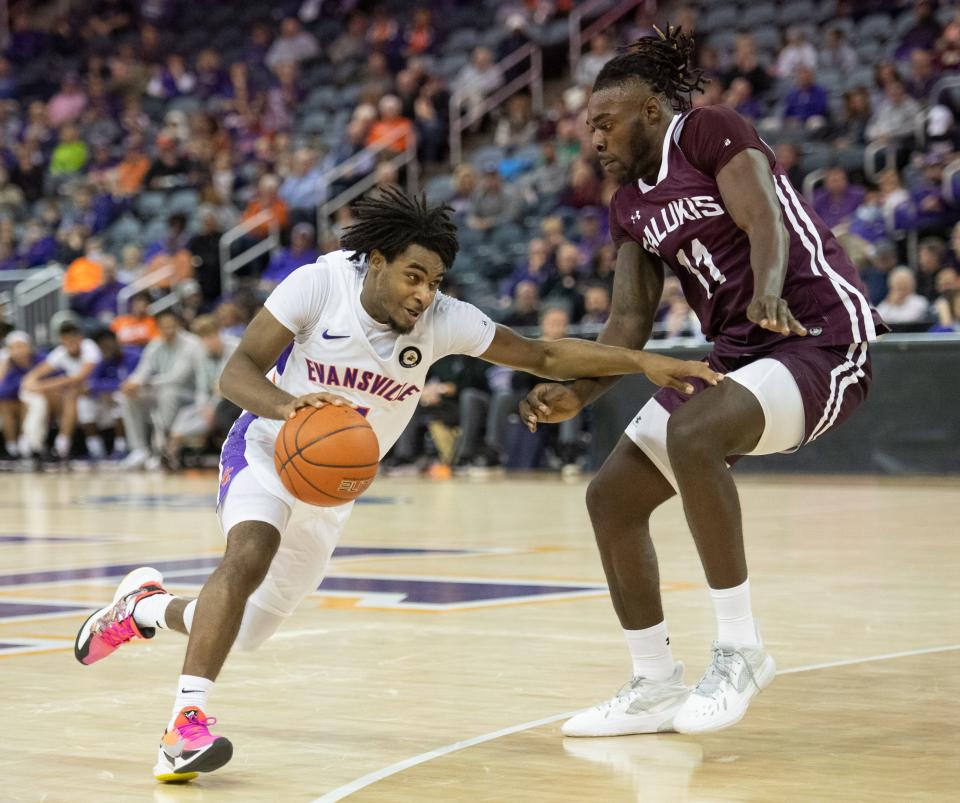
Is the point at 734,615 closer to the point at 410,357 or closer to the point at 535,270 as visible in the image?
the point at 410,357

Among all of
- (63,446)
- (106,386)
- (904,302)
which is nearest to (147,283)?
(106,386)

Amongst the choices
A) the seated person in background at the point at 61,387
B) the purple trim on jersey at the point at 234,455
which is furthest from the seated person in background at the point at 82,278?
the purple trim on jersey at the point at 234,455

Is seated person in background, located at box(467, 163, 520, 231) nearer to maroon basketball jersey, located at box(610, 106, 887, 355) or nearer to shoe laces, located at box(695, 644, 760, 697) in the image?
maroon basketball jersey, located at box(610, 106, 887, 355)

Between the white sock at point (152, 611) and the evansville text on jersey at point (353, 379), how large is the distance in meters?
0.91

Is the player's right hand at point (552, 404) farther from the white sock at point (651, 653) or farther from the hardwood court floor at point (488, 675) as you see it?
the hardwood court floor at point (488, 675)

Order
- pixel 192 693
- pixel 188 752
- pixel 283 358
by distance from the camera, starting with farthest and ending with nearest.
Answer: pixel 283 358 → pixel 192 693 → pixel 188 752

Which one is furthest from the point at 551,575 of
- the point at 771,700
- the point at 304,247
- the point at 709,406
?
the point at 304,247

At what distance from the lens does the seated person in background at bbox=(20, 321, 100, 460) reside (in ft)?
63.1

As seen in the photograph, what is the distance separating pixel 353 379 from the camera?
4840 millimetres

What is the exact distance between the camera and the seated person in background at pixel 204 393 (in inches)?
698

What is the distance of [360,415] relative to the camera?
4574 mm

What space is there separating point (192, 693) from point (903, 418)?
36.0 feet

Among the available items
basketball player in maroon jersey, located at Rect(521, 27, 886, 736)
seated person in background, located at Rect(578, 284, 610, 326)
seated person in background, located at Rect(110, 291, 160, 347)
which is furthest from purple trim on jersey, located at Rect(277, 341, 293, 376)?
seated person in background, located at Rect(110, 291, 160, 347)

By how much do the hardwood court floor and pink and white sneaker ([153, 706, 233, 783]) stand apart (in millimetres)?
49
